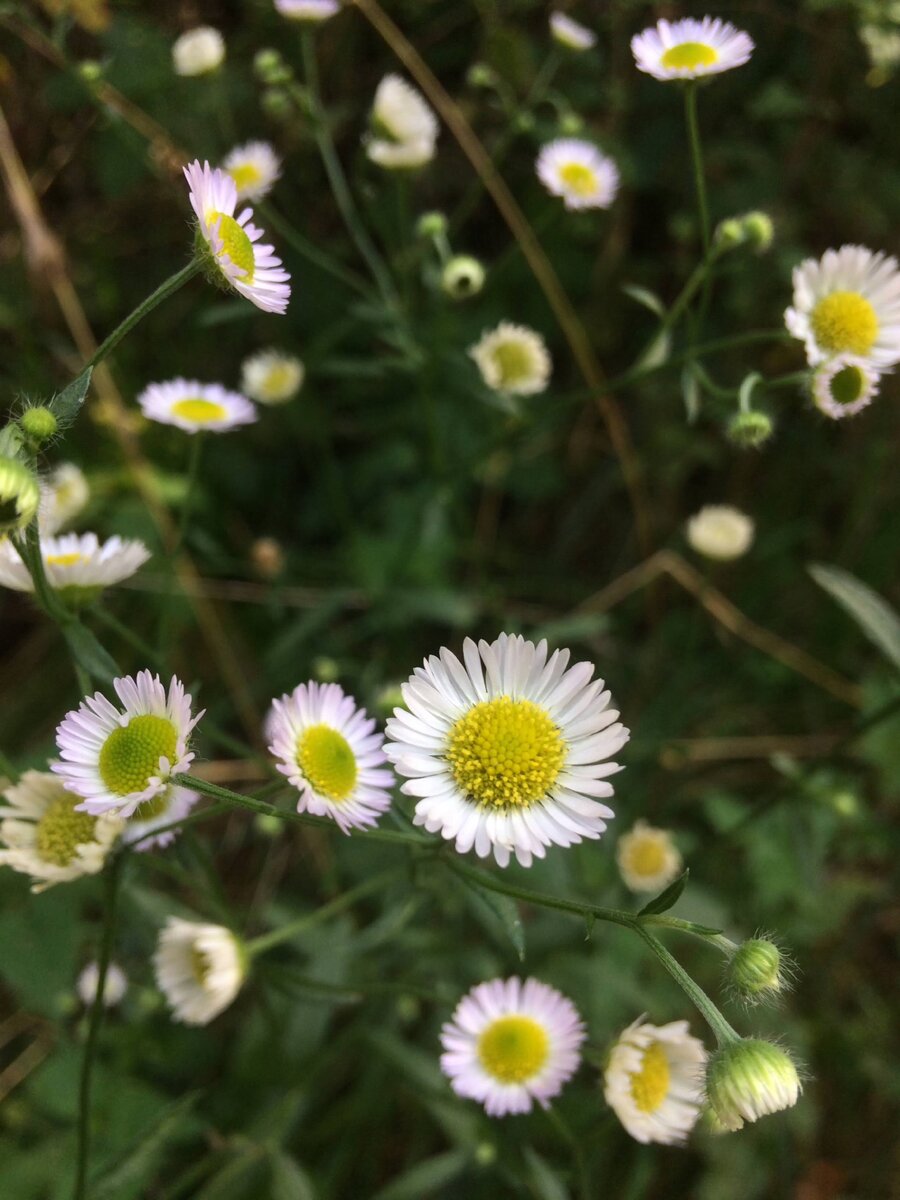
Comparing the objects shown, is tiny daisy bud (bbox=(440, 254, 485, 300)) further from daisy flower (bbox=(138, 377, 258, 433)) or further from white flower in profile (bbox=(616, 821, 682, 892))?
white flower in profile (bbox=(616, 821, 682, 892))

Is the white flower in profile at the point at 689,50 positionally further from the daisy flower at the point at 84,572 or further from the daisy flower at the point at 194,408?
the daisy flower at the point at 84,572

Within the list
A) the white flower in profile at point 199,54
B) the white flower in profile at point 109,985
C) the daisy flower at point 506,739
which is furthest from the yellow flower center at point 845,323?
the white flower in profile at point 109,985

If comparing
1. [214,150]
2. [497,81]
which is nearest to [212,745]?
[214,150]

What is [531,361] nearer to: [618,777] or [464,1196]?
[618,777]

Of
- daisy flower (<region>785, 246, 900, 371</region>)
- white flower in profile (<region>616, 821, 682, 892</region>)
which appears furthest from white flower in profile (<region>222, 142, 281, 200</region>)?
white flower in profile (<region>616, 821, 682, 892</region>)

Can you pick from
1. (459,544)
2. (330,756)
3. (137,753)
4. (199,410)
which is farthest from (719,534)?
(137,753)

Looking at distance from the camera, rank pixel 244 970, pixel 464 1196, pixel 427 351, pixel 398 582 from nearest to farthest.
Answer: pixel 244 970, pixel 464 1196, pixel 427 351, pixel 398 582

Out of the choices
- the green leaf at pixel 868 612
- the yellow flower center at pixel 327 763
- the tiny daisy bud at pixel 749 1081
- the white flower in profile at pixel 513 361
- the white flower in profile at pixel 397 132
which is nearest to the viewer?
the tiny daisy bud at pixel 749 1081
